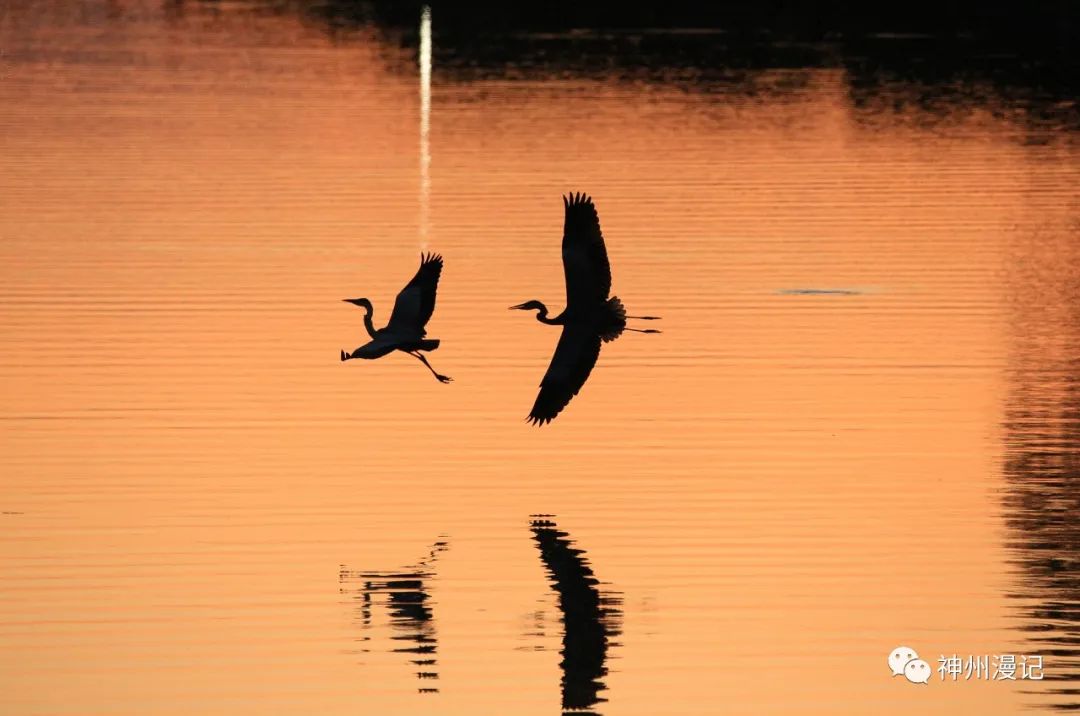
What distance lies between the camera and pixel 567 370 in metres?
19.4

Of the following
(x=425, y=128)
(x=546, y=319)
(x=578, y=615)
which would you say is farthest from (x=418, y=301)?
(x=425, y=128)

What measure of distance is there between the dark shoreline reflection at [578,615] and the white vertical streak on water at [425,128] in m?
15.1

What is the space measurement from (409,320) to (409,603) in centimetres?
289

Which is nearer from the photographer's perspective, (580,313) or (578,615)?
(578,615)

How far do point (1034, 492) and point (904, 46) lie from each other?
52.5 meters

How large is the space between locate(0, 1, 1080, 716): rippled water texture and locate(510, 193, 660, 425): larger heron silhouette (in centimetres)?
89

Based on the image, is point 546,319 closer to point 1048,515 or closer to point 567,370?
point 567,370

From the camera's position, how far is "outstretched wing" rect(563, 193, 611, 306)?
1911cm

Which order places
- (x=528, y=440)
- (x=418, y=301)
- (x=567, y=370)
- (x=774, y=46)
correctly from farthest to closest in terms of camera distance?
1. (x=774, y=46)
2. (x=528, y=440)
3. (x=418, y=301)
4. (x=567, y=370)

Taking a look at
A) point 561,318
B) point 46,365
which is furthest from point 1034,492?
point 46,365

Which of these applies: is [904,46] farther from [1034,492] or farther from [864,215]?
[1034,492]

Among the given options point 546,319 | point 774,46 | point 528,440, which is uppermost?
point 546,319

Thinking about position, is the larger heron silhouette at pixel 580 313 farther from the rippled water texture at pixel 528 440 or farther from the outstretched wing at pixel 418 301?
the rippled water texture at pixel 528 440

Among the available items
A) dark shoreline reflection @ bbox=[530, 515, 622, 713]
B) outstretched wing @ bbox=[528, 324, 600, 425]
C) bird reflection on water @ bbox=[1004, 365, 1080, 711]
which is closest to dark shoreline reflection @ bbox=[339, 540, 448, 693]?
dark shoreline reflection @ bbox=[530, 515, 622, 713]
